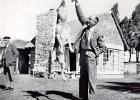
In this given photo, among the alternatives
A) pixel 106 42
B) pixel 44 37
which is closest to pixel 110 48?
pixel 106 42

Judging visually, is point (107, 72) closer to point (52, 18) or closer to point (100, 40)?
point (52, 18)

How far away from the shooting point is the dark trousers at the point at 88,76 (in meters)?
4.40

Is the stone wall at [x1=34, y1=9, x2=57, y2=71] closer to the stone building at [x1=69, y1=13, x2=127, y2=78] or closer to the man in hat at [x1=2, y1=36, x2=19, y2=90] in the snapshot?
the stone building at [x1=69, y1=13, x2=127, y2=78]

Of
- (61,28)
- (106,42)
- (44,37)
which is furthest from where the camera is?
(44,37)

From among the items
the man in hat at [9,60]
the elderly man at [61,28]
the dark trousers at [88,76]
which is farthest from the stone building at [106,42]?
the dark trousers at [88,76]

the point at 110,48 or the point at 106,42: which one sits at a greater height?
the point at 106,42

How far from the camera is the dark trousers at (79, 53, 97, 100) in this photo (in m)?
4.40

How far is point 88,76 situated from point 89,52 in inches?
15.3

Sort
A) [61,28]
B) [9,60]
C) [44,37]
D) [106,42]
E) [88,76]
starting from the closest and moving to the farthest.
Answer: [88,76] → [9,60] → [61,28] → [106,42] → [44,37]

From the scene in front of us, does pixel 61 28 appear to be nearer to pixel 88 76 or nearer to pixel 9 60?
pixel 9 60

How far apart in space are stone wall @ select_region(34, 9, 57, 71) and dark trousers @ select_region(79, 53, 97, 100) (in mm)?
8559

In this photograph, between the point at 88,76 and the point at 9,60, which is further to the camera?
the point at 9,60

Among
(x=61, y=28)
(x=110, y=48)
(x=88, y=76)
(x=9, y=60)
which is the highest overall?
(x=61, y=28)

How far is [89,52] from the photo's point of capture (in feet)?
14.6
